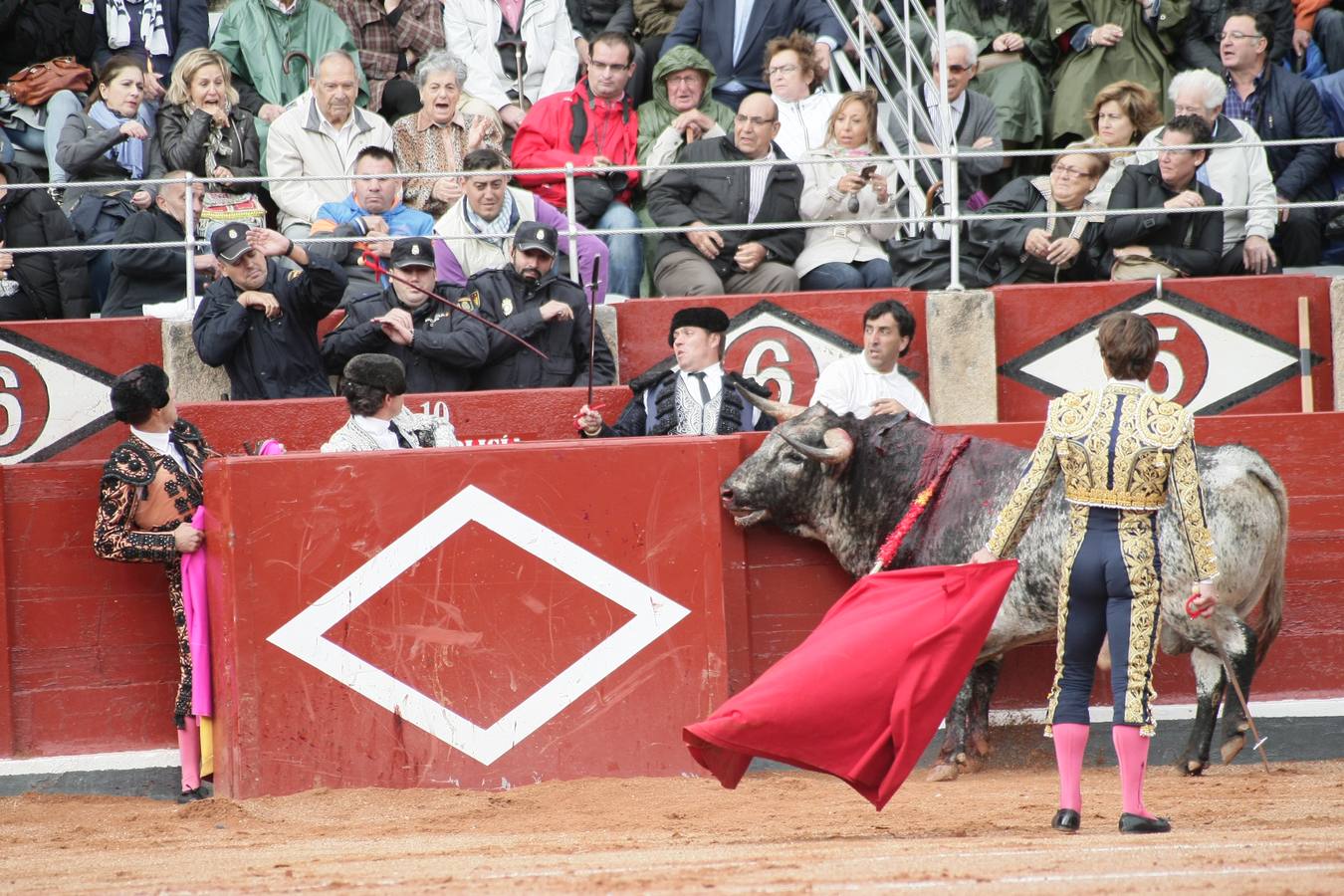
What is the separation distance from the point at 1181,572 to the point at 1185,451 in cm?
149

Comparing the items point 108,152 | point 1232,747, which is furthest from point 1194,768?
point 108,152

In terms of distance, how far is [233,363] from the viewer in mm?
9172

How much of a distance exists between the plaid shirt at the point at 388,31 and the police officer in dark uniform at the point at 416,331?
2.62 meters

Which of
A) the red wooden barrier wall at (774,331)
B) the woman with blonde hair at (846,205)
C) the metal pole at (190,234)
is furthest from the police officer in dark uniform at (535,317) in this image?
the woman with blonde hair at (846,205)

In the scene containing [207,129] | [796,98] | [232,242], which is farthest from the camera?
[796,98]

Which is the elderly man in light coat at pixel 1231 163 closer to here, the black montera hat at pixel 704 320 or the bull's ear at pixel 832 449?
the black montera hat at pixel 704 320

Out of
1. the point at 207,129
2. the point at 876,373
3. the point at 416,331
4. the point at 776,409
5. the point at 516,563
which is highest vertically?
the point at 207,129

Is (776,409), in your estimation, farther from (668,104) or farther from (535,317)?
(668,104)

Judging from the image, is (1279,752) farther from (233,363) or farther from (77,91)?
(77,91)

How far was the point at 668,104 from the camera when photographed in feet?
36.3

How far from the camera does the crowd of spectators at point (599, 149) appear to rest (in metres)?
10.1

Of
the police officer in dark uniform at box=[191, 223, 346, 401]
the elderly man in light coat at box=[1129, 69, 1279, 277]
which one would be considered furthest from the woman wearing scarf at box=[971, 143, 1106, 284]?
the police officer in dark uniform at box=[191, 223, 346, 401]

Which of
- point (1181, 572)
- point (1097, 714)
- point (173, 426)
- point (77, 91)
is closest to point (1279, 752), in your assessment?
point (1097, 714)

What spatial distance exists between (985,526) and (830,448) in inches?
28.6
